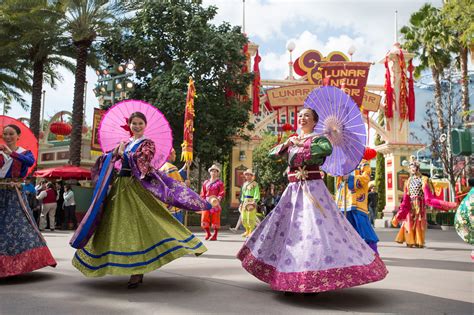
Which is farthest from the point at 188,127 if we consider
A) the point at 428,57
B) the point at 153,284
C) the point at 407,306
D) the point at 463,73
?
the point at 428,57

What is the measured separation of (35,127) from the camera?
65.3ft

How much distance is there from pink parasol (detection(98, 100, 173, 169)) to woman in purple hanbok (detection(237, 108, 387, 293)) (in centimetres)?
128

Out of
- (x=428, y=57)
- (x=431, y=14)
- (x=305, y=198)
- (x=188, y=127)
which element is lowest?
(x=305, y=198)

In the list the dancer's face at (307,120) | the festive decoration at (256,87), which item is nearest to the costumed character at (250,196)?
the dancer's face at (307,120)

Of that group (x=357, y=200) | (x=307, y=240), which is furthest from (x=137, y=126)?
(x=357, y=200)

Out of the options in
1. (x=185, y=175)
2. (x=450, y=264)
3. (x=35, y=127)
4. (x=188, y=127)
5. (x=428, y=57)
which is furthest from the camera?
(x=428, y=57)

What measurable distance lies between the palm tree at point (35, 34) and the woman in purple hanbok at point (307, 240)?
15471 mm

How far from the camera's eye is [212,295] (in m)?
4.35

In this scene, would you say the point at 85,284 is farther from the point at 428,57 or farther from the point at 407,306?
the point at 428,57

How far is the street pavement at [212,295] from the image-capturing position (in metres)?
3.80

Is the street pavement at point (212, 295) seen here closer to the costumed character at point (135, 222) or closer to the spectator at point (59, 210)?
the costumed character at point (135, 222)

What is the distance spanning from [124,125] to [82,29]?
14.2m

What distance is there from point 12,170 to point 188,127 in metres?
6.75

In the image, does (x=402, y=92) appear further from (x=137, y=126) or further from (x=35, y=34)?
(x=137, y=126)
